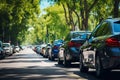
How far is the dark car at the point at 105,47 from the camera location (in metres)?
10.9

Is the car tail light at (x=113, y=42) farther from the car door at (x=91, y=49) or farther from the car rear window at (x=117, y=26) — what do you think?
the car door at (x=91, y=49)

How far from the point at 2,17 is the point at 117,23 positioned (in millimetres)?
52736

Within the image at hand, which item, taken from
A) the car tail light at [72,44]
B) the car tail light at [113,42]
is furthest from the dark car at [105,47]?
the car tail light at [72,44]

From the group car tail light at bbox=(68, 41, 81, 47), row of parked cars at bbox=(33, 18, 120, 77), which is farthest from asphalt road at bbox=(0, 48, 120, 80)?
car tail light at bbox=(68, 41, 81, 47)

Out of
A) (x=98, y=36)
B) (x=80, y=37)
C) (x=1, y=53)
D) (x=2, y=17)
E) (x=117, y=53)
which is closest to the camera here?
(x=117, y=53)

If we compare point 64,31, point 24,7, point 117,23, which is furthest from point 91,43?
point 64,31

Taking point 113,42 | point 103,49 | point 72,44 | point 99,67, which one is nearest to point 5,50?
point 72,44

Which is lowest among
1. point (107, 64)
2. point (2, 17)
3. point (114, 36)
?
point (107, 64)

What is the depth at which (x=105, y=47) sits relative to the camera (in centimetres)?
1114

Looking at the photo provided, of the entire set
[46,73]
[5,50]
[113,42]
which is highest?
[5,50]

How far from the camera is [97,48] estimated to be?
12047 mm

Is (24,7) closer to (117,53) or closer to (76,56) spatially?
(76,56)

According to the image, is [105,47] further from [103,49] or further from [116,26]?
[116,26]

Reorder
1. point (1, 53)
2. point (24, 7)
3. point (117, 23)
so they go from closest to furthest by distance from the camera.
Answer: point (117, 23), point (1, 53), point (24, 7)
